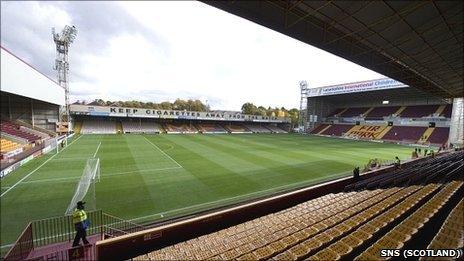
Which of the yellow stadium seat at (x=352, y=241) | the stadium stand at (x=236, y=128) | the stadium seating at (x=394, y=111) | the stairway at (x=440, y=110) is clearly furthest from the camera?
the stadium stand at (x=236, y=128)

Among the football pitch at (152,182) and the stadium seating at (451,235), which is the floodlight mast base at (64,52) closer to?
the football pitch at (152,182)

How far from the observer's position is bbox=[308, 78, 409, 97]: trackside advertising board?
148 ft

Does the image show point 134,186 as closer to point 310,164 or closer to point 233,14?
point 233,14

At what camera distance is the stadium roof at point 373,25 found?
955cm

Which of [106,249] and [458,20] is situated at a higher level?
[458,20]

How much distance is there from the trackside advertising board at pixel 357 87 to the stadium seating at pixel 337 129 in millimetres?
9954

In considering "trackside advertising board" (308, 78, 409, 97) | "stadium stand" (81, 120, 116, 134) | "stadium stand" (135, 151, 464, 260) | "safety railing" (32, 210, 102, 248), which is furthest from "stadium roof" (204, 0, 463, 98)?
"stadium stand" (81, 120, 116, 134)

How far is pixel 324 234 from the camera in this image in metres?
5.62

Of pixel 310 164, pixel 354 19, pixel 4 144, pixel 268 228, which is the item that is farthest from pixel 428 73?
pixel 4 144

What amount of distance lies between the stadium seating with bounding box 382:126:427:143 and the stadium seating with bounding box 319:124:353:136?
33.0 feet

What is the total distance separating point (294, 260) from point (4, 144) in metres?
22.7

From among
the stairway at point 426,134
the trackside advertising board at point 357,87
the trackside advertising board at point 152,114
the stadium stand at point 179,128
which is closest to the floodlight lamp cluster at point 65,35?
the trackside advertising board at point 152,114

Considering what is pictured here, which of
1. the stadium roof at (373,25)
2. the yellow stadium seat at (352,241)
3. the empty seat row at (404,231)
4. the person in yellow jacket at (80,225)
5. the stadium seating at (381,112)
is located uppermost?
the stadium roof at (373,25)

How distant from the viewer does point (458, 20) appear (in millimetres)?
10336
